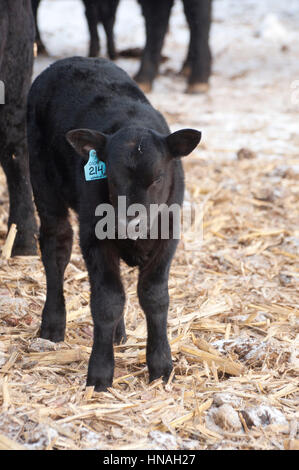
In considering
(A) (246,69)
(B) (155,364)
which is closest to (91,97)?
(B) (155,364)

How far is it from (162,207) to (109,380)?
973 mm

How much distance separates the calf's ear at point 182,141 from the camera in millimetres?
3826

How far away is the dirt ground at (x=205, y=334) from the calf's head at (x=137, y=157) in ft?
3.30

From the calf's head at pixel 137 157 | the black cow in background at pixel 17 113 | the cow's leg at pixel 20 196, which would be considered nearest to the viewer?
the calf's head at pixel 137 157

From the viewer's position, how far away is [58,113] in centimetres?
455

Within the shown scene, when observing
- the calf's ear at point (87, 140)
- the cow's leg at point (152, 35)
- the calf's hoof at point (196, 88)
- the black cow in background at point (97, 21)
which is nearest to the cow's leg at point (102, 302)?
the calf's ear at point (87, 140)

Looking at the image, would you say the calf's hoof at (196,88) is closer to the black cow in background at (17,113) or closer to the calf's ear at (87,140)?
the black cow in background at (17,113)

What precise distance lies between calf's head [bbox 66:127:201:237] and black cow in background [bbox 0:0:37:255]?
1713 mm

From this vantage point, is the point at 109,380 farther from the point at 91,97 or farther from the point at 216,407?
the point at 91,97

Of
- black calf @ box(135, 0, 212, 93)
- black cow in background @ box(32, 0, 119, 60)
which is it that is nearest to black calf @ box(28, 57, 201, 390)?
black calf @ box(135, 0, 212, 93)

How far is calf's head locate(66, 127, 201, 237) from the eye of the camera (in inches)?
144

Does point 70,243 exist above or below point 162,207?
below

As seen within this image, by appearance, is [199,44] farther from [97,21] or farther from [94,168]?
[94,168]

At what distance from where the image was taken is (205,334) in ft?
16.0
